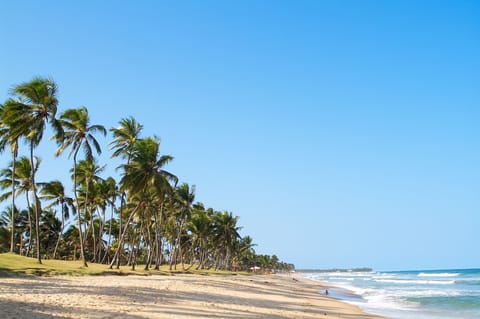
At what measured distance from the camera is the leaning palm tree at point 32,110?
27594mm

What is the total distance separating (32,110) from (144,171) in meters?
11.6

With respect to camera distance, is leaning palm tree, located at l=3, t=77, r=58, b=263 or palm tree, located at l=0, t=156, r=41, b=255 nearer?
leaning palm tree, located at l=3, t=77, r=58, b=263

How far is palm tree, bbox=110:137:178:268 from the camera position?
36938mm

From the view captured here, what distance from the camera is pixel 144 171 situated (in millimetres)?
37219

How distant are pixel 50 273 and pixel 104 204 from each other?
28107 millimetres

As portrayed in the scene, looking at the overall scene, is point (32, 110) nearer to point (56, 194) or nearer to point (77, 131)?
point (77, 131)

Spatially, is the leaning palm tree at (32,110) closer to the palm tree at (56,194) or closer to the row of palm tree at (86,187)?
the row of palm tree at (86,187)

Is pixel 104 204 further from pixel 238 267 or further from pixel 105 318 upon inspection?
pixel 238 267

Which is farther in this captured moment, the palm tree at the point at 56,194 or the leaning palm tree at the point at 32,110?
the palm tree at the point at 56,194

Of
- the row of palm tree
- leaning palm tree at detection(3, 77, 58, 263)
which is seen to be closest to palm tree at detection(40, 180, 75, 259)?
the row of palm tree

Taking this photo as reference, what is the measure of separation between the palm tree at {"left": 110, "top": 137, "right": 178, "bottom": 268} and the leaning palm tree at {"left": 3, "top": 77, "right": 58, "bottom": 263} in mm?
9454

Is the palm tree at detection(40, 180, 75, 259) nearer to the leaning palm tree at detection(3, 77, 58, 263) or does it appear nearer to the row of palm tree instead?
the row of palm tree

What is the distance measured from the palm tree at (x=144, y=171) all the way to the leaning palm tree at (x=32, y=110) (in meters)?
9.45

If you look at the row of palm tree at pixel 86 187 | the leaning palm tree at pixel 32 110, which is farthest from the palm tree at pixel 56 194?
the leaning palm tree at pixel 32 110
